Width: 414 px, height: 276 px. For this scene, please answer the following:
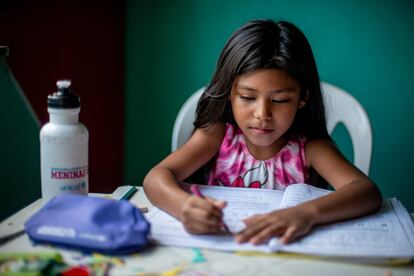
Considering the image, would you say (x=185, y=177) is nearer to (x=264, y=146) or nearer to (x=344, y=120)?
(x=264, y=146)

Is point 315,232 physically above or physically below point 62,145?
below

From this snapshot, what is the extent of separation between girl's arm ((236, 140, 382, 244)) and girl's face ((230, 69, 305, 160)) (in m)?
0.15

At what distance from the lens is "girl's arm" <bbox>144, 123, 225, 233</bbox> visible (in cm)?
72

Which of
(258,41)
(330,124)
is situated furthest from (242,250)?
(330,124)

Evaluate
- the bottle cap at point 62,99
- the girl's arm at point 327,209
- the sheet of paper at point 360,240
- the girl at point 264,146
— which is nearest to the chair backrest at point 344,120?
the girl at point 264,146

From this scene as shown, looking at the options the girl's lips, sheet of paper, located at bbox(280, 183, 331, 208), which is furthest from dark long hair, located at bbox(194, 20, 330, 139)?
sheet of paper, located at bbox(280, 183, 331, 208)

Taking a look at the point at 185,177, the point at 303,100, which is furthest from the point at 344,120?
the point at 185,177

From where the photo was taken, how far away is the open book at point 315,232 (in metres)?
0.68

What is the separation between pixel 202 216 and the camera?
28.1 inches

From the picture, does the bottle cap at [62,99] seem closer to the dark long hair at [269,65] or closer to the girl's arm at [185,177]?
the girl's arm at [185,177]

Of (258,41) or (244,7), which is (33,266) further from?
(244,7)

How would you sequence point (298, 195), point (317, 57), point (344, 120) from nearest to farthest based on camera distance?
point (298, 195) < point (344, 120) < point (317, 57)

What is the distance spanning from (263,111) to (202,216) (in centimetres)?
35

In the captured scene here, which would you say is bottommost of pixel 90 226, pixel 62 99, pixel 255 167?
pixel 255 167
